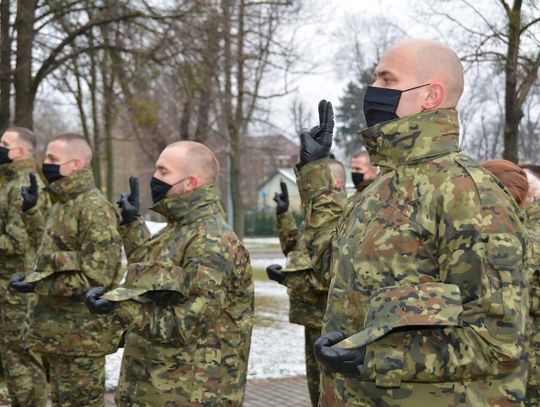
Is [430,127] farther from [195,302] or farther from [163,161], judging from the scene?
[163,161]

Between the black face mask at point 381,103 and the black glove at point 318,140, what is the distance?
0.39 meters

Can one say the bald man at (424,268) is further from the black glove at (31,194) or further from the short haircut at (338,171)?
the black glove at (31,194)

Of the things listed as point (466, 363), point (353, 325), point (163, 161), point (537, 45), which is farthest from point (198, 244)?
point (537, 45)

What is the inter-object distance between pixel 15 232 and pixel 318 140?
4501 millimetres

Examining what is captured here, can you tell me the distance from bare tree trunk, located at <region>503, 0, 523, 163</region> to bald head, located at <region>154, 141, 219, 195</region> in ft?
30.5

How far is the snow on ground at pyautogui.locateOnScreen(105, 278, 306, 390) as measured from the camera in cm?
880

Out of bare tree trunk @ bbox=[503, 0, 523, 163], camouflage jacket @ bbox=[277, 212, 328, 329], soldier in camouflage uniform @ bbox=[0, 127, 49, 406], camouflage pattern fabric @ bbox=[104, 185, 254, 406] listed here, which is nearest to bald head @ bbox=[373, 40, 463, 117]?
camouflage pattern fabric @ bbox=[104, 185, 254, 406]

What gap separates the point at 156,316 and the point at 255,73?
19.9 metres

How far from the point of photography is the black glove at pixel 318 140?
10.7ft

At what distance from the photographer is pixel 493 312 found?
2.50 metres

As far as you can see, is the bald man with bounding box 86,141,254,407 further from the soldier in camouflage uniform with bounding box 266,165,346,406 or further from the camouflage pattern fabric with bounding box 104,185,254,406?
the soldier in camouflage uniform with bounding box 266,165,346,406

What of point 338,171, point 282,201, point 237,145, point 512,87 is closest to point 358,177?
point 338,171

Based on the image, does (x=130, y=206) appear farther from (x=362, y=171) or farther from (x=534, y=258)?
(x=534, y=258)

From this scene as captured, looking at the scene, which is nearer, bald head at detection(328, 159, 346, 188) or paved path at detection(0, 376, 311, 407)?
bald head at detection(328, 159, 346, 188)
